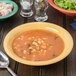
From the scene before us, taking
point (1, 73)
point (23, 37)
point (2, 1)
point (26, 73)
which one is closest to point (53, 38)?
point (23, 37)

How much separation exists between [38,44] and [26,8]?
579 millimetres

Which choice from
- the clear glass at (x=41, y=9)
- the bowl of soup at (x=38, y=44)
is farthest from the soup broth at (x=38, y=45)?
the clear glass at (x=41, y=9)

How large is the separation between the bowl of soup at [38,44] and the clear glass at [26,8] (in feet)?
1.16

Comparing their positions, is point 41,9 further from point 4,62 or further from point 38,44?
point 4,62

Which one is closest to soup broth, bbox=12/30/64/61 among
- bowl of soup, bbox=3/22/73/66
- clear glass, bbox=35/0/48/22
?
bowl of soup, bbox=3/22/73/66

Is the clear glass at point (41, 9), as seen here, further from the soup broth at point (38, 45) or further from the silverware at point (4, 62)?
the silverware at point (4, 62)

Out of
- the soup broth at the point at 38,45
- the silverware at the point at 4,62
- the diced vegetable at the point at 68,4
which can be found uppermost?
the diced vegetable at the point at 68,4

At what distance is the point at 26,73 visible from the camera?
134 centimetres

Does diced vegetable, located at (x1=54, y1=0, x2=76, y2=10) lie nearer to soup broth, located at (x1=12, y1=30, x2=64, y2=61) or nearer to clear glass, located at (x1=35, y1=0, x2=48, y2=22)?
clear glass, located at (x1=35, y1=0, x2=48, y2=22)

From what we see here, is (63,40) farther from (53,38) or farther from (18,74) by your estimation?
(18,74)

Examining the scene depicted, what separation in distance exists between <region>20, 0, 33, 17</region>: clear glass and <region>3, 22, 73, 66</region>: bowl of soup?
0.35 m

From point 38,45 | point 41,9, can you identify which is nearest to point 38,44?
point 38,45

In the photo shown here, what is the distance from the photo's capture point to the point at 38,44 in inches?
57.5

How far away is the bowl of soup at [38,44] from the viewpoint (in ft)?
4.32
